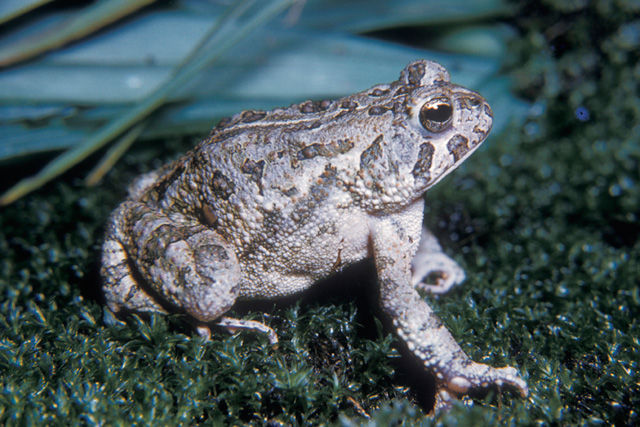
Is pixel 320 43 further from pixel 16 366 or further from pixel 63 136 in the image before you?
pixel 16 366

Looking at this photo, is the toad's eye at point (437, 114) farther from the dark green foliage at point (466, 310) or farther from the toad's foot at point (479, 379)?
the toad's foot at point (479, 379)

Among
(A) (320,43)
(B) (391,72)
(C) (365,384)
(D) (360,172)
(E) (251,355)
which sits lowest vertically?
(C) (365,384)

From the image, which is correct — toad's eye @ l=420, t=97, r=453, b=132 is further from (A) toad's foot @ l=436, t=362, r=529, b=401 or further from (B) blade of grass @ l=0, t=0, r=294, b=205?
(B) blade of grass @ l=0, t=0, r=294, b=205

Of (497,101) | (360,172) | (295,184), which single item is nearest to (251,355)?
(295,184)

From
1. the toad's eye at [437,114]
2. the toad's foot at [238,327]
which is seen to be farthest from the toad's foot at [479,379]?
the toad's eye at [437,114]

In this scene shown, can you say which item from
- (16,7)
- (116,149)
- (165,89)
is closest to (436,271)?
(165,89)

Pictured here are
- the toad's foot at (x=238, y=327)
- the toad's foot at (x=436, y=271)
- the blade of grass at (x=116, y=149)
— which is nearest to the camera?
the toad's foot at (x=238, y=327)

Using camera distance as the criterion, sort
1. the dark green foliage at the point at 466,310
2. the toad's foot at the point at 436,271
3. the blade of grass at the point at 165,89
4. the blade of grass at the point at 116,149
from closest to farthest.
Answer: the dark green foliage at the point at 466,310 → the toad's foot at the point at 436,271 → the blade of grass at the point at 165,89 → the blade of grass at the point at 116,149
